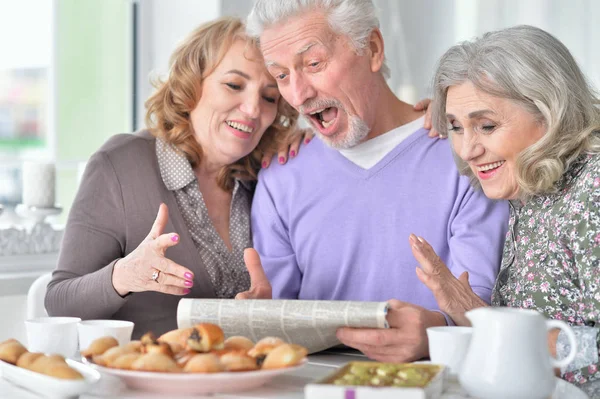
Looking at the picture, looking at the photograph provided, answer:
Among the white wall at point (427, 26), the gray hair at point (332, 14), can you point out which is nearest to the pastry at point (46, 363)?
the gray hair at point (332, 14)

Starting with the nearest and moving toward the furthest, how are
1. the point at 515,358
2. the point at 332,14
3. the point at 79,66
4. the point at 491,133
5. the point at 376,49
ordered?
1. the point at 515,358
2. the point at 491,133
3. the point at 332,14
4. the point at 376,49
5. the point at 79,66

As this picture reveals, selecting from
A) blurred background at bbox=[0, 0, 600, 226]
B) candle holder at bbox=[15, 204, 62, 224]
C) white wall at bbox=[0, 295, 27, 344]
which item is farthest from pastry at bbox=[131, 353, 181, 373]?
blurred background at bbox=[0, 0, 600, 226]

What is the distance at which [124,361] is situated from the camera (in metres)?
1.14

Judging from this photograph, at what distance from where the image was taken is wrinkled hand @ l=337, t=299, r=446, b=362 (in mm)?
1459

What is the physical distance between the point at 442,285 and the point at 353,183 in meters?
0.55

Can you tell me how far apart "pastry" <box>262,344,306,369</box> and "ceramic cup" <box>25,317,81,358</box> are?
38 cm

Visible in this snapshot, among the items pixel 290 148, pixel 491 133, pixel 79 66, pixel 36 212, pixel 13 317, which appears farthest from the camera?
pixel 79 66

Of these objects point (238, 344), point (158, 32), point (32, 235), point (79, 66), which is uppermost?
point (158, 32)

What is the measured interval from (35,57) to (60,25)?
0.52ft


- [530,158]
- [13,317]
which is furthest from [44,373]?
[13,317]

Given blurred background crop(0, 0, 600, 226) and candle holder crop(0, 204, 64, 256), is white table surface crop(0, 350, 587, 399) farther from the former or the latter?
blurred background crop(0, 0, 600, 226)

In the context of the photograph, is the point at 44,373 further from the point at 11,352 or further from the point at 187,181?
the point at 187,181

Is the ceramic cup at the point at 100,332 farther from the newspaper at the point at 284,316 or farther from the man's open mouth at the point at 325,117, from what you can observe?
the man's open mouth at the point at 325,117

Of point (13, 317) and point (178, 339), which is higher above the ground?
point (178, 339)
